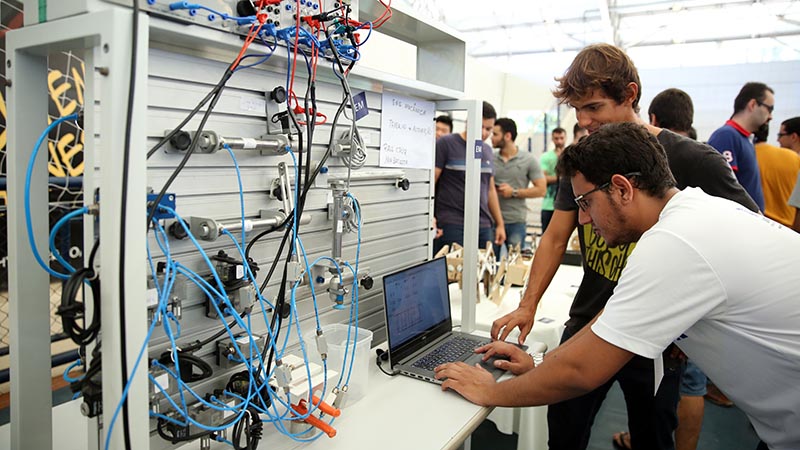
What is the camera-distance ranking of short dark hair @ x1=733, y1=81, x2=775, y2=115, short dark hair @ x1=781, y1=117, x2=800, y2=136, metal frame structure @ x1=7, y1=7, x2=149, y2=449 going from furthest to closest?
short dark hair @ x1=781, y1=117, x2=800, y2=136
short dark hair @ x1=733, y1=81, x2=775, y2=115
metal frame structure @ x1=7, y1=7, x2=149, y2=449

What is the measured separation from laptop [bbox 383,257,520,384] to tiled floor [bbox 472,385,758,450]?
37.1 inches

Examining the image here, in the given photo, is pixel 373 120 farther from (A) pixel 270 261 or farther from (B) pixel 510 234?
(B) pixel 510 234

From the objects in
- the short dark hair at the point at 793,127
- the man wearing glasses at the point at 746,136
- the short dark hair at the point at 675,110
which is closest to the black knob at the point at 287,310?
the short dark hair at the point at 675,110

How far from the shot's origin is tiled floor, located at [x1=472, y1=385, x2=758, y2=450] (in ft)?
8.23

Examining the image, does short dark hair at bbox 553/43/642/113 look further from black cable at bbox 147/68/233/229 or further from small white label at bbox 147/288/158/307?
small white label at bbox 147/288/158/307

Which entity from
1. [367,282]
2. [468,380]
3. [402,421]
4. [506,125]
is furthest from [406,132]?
[506,125]

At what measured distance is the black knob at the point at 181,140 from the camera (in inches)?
42.8

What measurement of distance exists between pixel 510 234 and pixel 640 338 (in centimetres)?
364

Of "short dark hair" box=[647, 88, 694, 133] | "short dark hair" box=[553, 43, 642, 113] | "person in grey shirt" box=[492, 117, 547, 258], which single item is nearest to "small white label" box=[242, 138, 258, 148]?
"short dark hair" box=[553, 43, 642, 113]

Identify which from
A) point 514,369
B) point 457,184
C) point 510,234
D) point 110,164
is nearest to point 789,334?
point 514,369

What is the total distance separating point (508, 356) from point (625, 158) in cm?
67

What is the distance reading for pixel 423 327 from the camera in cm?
170

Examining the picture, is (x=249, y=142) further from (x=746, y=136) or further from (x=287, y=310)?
(x=746, y=136)

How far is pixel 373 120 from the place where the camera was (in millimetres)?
1711
